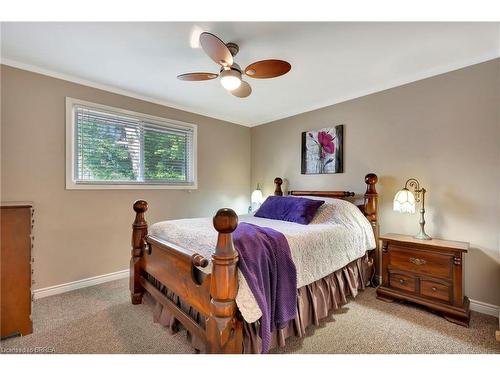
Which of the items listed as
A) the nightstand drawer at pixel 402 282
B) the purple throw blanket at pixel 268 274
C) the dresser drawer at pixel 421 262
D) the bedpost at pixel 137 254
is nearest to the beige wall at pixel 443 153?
the dresser drawer at pixel 421 262

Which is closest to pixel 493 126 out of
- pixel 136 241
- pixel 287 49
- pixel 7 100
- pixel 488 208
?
pixel 488 208

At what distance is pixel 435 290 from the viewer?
211cm

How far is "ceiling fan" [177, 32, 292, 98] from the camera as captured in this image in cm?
163

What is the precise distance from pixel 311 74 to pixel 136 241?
2.45 metres

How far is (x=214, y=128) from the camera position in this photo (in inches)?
156

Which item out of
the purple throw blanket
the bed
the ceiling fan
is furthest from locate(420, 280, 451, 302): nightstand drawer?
the ceiling fan

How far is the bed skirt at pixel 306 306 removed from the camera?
1443mm

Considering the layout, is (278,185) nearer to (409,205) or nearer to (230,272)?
(409,205)

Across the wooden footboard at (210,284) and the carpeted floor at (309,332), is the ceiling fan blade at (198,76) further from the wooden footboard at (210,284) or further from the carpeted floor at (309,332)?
the carpeted floor at (309,332)

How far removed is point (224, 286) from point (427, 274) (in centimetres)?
196

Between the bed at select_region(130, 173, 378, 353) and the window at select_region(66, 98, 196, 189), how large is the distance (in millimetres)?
1038

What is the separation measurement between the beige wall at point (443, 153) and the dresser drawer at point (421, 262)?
424 mm

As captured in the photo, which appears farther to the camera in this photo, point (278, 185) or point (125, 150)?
point (278, 185)

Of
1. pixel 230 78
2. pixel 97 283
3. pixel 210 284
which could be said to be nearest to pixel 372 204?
pixel 230 78
